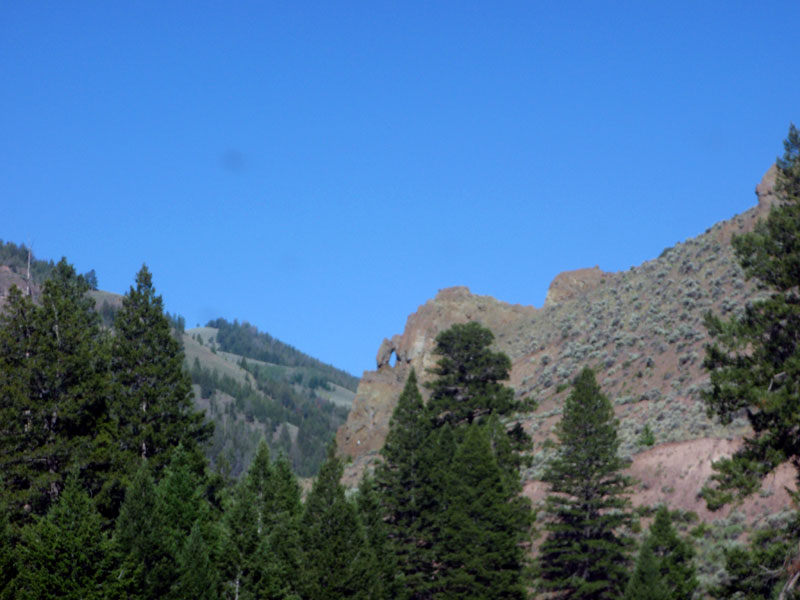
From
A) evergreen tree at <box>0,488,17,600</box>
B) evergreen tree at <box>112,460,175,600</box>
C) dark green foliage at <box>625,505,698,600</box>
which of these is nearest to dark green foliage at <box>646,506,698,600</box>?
dark green foliage at <box>625,505,698,600</box>

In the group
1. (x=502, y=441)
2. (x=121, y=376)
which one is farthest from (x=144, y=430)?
(x=502, y=441)

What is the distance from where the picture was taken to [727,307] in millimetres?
81875

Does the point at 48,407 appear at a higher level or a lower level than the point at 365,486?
higher

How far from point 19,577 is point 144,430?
14.0 metres

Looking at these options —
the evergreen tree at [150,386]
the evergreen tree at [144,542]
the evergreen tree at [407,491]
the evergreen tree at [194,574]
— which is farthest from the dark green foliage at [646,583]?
the evergreen tree at [150,386]

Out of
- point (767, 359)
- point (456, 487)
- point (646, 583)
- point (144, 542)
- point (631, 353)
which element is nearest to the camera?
point (767, 359)

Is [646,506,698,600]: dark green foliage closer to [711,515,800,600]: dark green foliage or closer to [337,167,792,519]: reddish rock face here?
[337,167,792,519]: reddish rock face

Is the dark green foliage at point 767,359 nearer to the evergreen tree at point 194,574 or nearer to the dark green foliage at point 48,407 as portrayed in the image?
the evergreen tree at point 194,574

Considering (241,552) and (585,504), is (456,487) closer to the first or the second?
(585,504)

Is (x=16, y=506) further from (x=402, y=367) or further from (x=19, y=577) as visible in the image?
(x=402, y=367)

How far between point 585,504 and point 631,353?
129 ft

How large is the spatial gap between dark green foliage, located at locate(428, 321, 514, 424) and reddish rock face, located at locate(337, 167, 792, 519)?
7.93 meters

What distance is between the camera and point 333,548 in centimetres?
4550

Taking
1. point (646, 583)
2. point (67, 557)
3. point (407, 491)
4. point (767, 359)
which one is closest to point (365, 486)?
point (407, 491)
